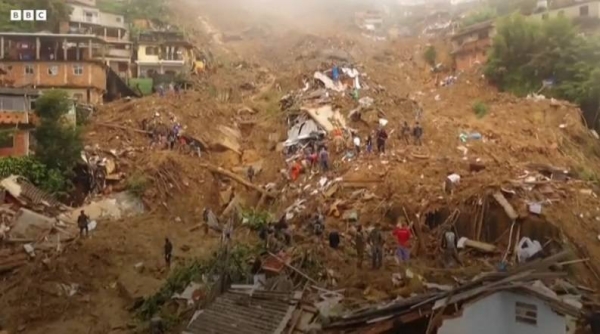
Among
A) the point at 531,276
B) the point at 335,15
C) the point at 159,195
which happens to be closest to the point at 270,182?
the point at 159,195

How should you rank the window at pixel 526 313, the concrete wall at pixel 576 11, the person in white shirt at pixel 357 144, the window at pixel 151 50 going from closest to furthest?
1. the window at pixel 526 313
2. the person in white shirt at pixel 357 144
3. the concrete wall at pixel 576 11
4. the window at pixel 151 50

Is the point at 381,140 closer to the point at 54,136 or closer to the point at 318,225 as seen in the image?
the point at 318,225

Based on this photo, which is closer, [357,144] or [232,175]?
[357,144]

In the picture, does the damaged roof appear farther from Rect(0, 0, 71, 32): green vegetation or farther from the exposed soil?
Rect(0, 0, 71, 32): green vegetation

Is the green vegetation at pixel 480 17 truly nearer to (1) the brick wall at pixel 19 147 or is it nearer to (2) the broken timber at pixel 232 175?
(2) the broken timber at pixel 232 175

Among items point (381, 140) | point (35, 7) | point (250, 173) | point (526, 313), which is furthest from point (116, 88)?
point (526, 313)

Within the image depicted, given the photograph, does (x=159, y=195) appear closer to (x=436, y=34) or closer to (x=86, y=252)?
(x=86, y=252)

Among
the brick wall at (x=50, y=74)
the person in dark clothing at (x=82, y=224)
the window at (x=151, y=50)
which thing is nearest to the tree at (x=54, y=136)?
the person in dark clothing at (x=82, y=224)
